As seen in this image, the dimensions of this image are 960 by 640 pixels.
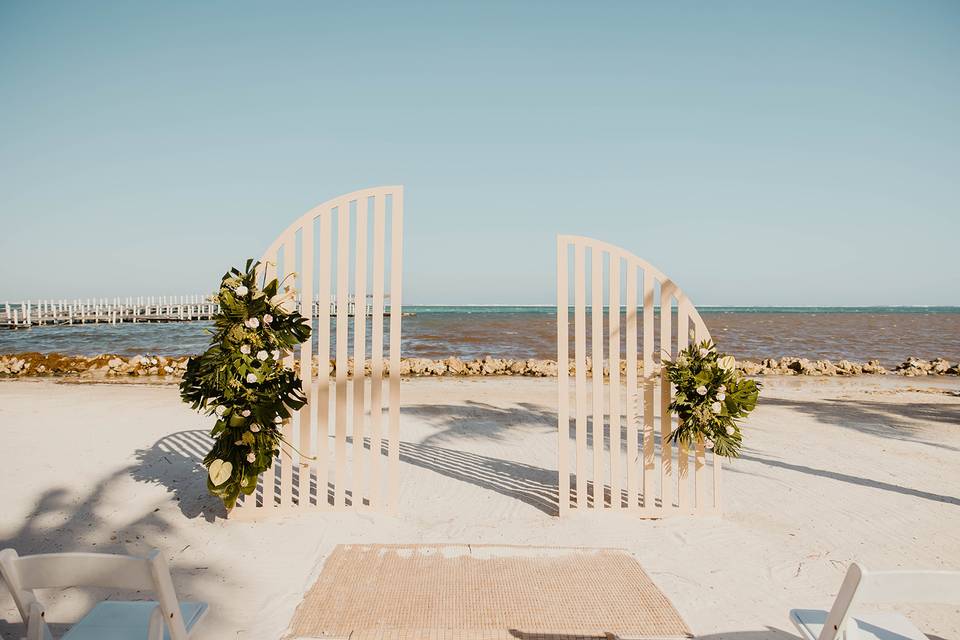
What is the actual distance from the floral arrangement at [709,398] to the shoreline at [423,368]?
405 inches

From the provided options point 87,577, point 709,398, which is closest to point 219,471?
point 87,577

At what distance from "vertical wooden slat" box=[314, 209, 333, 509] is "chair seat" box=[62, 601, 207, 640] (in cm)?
224

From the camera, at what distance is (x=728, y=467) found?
7098mm

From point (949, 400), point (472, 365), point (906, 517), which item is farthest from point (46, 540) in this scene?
point (949, 400)

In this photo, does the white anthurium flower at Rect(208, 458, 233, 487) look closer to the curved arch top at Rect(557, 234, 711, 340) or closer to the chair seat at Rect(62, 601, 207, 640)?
the chair seat at Rect(62, 601, 207, 640)

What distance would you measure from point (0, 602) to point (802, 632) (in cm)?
506

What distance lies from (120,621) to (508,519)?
3.39 metres

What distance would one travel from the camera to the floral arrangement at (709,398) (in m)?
4.94

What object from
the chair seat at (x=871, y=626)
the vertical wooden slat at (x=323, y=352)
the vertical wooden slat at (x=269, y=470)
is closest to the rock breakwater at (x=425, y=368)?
the vertical wooden slat at (x=269, y=470)

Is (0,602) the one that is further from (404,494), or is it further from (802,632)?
(802,632)

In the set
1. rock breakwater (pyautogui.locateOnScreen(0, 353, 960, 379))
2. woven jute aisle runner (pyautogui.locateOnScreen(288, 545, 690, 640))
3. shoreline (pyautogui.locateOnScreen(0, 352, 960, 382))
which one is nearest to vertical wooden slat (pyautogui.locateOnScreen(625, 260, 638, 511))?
woven jute aisle runner (pyautogui.locateOnScreen(288, 545, 690, 640))

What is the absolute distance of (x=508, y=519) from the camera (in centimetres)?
532

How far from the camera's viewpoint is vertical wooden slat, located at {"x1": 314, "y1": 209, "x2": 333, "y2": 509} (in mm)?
5043

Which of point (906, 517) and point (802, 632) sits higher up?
point (802, 632)
